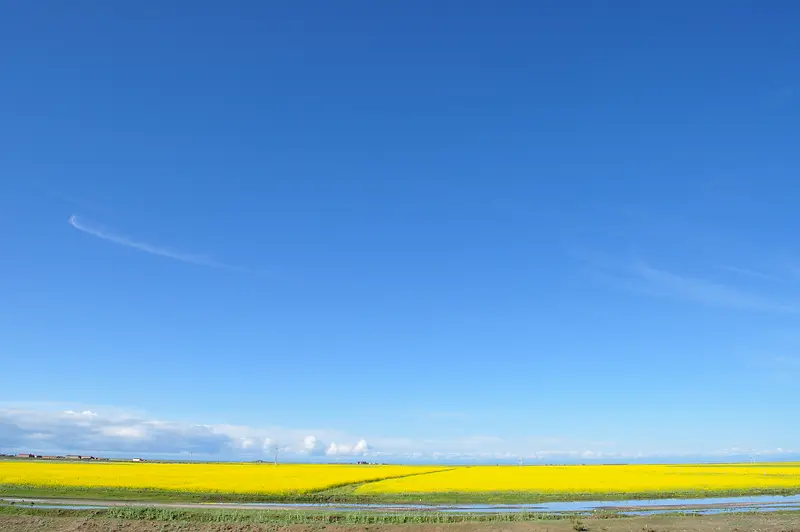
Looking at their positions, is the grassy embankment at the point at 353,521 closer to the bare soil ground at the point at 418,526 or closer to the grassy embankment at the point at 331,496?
the bare soil ground at the point at 418,526

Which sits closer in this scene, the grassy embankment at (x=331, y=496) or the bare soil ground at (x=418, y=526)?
the bare soil ground at (x=418, y=526)

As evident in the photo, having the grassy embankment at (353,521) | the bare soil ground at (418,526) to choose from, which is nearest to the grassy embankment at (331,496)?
the grassy embankment at (353,521)

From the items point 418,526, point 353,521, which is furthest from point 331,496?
point 418,526

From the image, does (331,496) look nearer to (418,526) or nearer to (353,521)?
(353,521)

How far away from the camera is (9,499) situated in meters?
43.3

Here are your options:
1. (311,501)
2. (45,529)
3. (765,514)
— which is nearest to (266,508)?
(311,501)

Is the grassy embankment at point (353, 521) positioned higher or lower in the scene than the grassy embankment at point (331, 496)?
higher

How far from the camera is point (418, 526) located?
32312mm

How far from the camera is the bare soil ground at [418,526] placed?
3106cm

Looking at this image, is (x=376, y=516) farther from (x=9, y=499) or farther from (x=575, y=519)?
(x=9, y=499)

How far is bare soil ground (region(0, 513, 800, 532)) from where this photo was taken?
3106 centimetres

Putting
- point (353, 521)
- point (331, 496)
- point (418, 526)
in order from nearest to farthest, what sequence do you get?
point (418, 526) → point (353, 521) → point (331, 496)

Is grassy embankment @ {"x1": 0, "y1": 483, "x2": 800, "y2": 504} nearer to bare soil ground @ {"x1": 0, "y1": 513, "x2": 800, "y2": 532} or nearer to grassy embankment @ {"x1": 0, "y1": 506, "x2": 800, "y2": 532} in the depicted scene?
grassy embankment @ {"x1": 0, "y1": 506, "x2": 800, "y2": 532}

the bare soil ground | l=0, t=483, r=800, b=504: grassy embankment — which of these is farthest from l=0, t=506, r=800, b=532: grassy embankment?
l=0, t=483, r=800, b=504: grassy embankment
